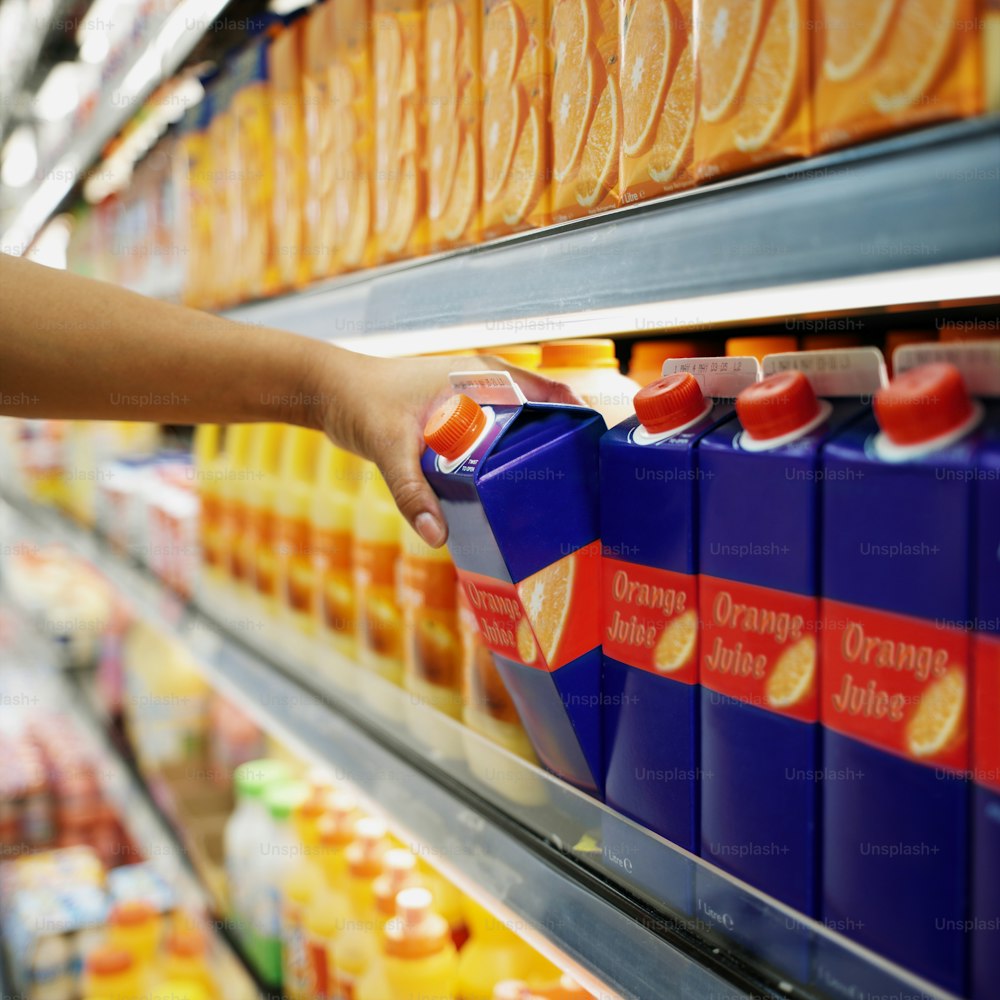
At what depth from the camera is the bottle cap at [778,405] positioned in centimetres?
59

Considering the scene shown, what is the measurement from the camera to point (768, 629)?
618 mm

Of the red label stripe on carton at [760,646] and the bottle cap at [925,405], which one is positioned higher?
the bottle cap at [925,405]

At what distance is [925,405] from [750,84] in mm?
240

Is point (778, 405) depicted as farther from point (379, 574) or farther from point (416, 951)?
point (416, 951)

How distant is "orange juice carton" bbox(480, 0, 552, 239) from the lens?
0.87 m

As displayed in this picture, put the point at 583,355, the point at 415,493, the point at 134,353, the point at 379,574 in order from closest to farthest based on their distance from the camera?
the point at 415,493, the point at 583,355, the point at 134,353, the point at 379,574

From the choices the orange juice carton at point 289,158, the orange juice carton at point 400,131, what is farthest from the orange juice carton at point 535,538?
the orange juice carton at point 289,158

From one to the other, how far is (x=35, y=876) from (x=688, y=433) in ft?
7.65

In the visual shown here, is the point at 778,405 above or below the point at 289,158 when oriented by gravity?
below

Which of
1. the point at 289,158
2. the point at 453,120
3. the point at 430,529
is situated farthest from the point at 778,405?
the point at 289,158

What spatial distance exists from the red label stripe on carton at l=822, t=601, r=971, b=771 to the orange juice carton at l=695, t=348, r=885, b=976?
18 mm

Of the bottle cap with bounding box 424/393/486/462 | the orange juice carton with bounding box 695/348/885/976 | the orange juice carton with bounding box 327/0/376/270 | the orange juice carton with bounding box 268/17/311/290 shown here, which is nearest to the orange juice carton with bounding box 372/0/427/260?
the orange juice carton with bounding box 327/0/376/270

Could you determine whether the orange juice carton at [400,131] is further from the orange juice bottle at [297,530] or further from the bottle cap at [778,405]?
the bottle cap at [778,405]

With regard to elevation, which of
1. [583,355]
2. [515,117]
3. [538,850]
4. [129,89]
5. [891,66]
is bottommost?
[538,850]
